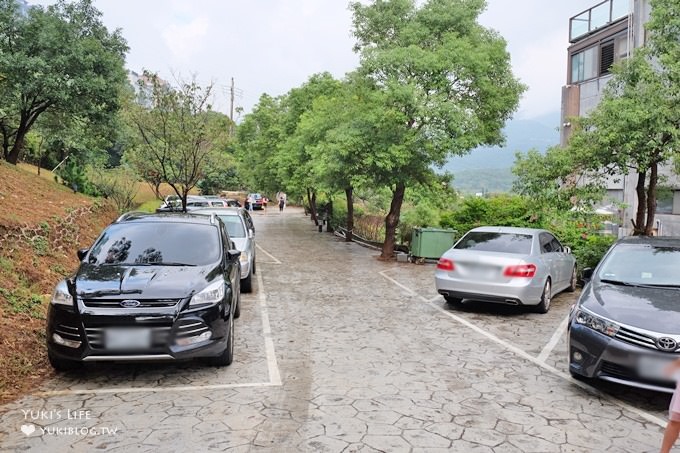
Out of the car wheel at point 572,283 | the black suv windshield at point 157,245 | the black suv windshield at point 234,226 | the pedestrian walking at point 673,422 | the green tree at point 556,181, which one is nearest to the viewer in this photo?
the pedestrian walking at point 673,422

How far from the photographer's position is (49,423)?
4.59m

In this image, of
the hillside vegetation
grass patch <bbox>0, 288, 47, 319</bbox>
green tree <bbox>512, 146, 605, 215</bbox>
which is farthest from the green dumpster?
grass patch <bbox>0, 288, 47, 319</bbox>

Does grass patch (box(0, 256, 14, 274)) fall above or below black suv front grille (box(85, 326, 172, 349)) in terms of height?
above

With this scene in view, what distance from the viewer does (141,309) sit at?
5.24 m

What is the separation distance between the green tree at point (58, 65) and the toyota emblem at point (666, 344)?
1613cm

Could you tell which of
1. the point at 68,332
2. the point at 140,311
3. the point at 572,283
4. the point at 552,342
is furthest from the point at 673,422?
the point at 572,283

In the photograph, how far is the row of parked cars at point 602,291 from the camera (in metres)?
4.93

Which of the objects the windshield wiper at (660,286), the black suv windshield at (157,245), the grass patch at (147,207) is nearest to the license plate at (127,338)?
the black suv windshield at (157,245)

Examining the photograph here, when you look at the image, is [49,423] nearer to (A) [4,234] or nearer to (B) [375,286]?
(A) [4,234]

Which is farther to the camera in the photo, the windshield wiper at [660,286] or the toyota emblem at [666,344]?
the windshield wiper at [660,286]

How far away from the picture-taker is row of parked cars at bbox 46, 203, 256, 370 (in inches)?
205

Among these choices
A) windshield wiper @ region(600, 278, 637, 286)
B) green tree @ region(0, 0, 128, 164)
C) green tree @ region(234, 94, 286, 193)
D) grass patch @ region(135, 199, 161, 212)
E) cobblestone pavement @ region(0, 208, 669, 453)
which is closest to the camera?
cobblestone pavement @ region(0, 208, 669, 453)

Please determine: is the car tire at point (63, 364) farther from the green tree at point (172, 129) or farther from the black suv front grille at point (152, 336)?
the green tree at point (172, 129)

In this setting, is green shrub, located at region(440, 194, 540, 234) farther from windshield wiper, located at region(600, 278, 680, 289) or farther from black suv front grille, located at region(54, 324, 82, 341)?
black suv front grille, located at region(54, 324, 82, 341)
